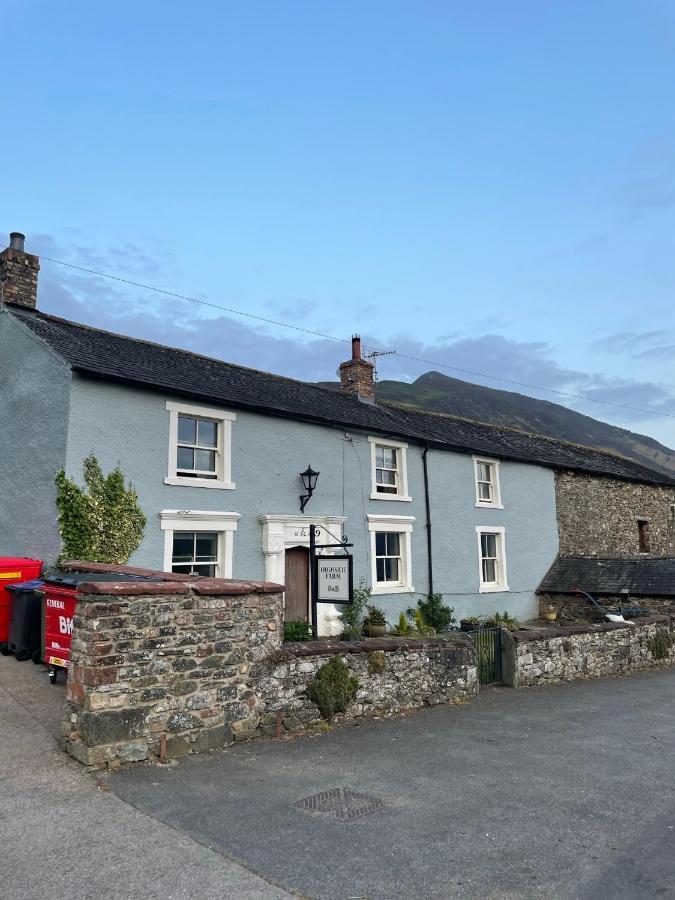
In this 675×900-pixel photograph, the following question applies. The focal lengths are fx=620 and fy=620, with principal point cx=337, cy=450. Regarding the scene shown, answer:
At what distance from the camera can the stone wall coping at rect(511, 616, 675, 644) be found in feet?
39.4

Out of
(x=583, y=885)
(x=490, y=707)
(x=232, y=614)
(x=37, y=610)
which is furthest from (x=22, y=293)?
(x=583, y=885)

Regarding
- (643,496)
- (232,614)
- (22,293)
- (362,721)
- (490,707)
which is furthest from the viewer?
(643,496)

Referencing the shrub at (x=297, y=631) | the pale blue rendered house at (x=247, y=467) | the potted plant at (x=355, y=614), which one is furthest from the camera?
the potted plant at (x=355, y=614)

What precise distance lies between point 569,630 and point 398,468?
700 cm

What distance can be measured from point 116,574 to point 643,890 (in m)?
7.31

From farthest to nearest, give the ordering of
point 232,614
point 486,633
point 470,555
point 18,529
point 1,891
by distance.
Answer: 1. point 470,555
2. point 18,529
3. point 486,633
4. point 232,614
5. point 1,891

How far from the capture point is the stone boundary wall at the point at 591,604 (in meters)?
18.5

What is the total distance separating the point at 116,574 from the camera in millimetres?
9062

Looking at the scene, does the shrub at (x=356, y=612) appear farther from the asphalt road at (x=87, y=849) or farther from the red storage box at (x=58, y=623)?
the asphalt road at (x=87, y=849)

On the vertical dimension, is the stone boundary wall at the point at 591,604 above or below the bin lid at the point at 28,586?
below

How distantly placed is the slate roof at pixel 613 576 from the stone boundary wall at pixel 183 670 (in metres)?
13.7

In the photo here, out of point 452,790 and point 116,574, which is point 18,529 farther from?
point 452,790

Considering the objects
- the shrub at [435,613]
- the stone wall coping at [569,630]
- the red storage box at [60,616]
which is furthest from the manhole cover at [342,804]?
the shrub at [435,613]

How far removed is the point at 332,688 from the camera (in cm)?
821
